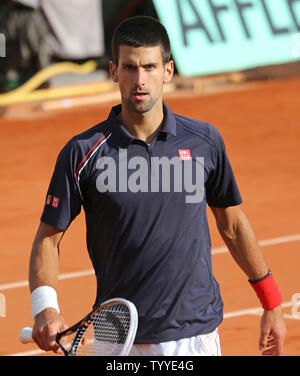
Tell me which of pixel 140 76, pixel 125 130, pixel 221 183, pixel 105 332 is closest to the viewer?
pixel 105 332

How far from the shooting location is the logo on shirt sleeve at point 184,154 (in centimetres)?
482

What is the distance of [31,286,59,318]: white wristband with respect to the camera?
4528 mm

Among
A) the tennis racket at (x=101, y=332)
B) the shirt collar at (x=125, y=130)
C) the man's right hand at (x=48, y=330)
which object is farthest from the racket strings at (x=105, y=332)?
the shirt collar at (x=125, y=130)

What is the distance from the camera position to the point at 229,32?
2408 centimetres

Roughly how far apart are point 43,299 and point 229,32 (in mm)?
20156

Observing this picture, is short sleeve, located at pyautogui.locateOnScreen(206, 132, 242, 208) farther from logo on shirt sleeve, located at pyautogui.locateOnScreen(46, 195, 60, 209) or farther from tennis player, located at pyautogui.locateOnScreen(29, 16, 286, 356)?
logo on shirt sleeve, located at pyautogui.locateOnScreen(46, 195, 60, 209)

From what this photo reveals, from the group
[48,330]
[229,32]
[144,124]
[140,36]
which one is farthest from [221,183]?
[229,32]

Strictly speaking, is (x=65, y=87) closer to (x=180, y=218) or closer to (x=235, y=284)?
(x=235, y=284)

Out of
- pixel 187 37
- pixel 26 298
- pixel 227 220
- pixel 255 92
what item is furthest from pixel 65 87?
pixel 227 220

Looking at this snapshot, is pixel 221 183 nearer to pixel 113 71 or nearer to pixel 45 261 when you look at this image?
pixel 113 71

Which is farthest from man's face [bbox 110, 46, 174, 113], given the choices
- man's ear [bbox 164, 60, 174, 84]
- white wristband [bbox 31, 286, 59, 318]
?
white wristband [bbox 31, 286, 59, 318]

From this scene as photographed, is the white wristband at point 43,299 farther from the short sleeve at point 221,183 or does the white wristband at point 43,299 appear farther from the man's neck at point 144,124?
the short sleeve at point 221,183

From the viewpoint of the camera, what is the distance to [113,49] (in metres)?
4.86

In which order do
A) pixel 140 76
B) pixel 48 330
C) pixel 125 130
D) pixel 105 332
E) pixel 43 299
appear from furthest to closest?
1. pixel 125 130
2. pixel 140 76
3. pixel 43 299
4. pixel 105 332
5. pixel 48 330
